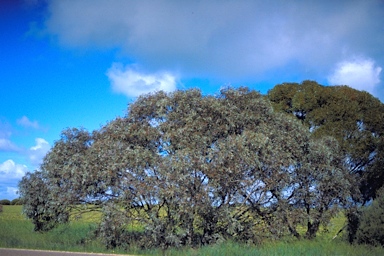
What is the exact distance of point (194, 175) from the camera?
14805mm

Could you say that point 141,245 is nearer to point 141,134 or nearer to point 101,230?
point 101,230

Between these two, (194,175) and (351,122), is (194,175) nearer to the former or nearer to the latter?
(194,175)

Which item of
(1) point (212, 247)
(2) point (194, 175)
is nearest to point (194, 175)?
(2) point (194, 175)

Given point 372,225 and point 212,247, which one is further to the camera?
point 372,225

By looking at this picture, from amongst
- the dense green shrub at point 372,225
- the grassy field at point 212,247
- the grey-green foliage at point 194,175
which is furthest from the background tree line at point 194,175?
the dense green shrub at point 372,225

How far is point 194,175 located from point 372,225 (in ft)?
21.4

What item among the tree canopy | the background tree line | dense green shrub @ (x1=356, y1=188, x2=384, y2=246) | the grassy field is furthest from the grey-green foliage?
the tree canopy

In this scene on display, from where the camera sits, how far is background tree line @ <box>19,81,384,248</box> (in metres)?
14.7

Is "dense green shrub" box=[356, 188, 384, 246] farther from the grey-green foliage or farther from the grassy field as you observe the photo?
the grey-green foliage

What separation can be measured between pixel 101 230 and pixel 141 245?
159 centimetres

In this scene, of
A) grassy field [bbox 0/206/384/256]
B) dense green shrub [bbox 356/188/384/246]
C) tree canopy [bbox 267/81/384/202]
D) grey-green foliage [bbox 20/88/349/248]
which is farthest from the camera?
tree canopy [bbox 267/81/384/202]

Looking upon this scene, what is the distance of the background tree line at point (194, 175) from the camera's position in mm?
14703

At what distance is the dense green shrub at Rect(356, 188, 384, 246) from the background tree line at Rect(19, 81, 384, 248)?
239cm

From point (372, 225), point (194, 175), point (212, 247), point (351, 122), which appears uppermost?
point (351, 122)
